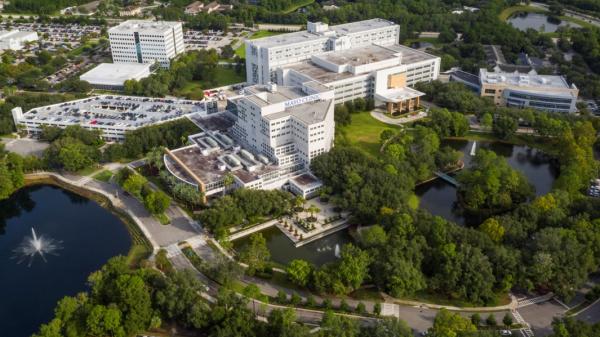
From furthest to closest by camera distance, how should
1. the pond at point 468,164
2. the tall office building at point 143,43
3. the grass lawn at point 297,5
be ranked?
the grass lawn at point 297,5 < the tall office building at point 143,43 < the pond at point 468,164

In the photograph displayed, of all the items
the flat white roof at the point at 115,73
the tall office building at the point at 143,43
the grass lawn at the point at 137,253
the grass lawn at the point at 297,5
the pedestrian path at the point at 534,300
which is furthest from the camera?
the grass lawn at the point at 297,5

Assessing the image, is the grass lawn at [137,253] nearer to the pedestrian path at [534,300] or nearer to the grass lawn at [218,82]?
the pedestrian path at [534,300]

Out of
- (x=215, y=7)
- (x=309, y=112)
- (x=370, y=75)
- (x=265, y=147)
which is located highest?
(x=309, y=112)

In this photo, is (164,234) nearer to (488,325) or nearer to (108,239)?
(108,239)

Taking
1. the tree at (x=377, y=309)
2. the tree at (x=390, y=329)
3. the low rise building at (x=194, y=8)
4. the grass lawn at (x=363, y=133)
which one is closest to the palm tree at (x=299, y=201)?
the grass lawn at (x=363, y=133)

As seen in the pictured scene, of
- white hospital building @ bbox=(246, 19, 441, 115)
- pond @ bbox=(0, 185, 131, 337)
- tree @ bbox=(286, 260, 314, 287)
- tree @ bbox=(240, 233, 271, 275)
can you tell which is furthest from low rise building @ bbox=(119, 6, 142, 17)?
tree @ bbox=(286, 260, 314, 287)

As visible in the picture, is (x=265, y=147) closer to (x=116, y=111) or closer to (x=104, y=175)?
(x=104, y=175)

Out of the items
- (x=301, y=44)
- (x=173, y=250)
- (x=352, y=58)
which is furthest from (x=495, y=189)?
(x=301, y=44)
